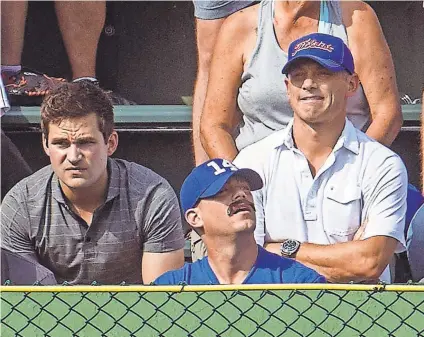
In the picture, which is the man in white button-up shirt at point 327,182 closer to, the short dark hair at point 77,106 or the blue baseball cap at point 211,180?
the blue baseball cap at point 211,180

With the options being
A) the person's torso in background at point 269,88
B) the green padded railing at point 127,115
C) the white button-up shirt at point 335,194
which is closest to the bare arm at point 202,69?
the green padded railing at point 127,115

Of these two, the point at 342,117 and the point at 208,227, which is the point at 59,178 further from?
the point at 342,117

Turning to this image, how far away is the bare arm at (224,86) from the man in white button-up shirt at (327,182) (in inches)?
10.6

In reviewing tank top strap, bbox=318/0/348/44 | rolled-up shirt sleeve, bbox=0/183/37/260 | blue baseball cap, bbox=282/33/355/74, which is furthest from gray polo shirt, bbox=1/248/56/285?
tank top strap, bbox=318/0/348/44

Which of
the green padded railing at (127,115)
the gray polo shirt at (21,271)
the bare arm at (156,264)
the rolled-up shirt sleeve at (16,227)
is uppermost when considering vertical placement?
the green padded railing at (127,115)

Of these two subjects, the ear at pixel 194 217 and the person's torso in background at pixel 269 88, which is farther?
the person's torso in background at pixel 269 88

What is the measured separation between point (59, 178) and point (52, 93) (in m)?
0.30

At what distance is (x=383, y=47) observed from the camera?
3.98 metres

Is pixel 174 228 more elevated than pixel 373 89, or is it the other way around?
pixel 373 89

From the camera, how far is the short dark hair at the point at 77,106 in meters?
3.74

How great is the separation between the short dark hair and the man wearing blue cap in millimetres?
425

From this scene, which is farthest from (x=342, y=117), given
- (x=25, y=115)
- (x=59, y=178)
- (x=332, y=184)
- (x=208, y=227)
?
(x=25, y=115)

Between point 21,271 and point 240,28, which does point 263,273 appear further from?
point 240,28

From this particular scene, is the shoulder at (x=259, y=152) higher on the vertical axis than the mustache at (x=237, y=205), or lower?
higher
